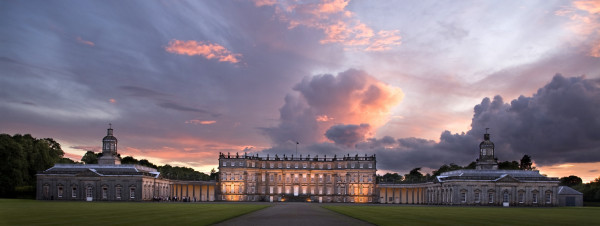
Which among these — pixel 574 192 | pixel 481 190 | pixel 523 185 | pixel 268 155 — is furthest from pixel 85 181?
pixel 574 192

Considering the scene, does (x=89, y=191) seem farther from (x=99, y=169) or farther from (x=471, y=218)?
(x=471, y=218)

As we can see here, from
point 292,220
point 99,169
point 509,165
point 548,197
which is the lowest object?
point 548,197

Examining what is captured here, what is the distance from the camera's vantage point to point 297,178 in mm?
141875

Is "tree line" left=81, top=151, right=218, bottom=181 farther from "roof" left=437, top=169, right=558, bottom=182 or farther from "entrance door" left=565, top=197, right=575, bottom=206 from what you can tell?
"entrance door" left=565, top=197, right=575, bottom=206

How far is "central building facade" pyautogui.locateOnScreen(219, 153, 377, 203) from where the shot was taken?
134875 mm

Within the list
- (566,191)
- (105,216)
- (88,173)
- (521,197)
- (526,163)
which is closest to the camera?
(105,216)

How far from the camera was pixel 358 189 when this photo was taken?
449ft

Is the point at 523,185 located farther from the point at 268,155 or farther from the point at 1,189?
the point at 1,189

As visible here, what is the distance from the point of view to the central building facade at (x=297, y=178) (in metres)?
135

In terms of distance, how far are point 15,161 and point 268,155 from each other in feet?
216

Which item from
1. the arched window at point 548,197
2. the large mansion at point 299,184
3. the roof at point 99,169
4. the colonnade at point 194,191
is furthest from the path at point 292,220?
the colonnade at point 194,191

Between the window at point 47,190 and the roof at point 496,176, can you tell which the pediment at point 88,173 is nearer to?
the window at point 47,190

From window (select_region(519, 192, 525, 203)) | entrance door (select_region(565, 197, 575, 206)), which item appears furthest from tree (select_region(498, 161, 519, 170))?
window (select_region(519, 192, 525, 203))

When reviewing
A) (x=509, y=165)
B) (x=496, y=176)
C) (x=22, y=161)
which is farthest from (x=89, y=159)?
(x=509, y=165)
